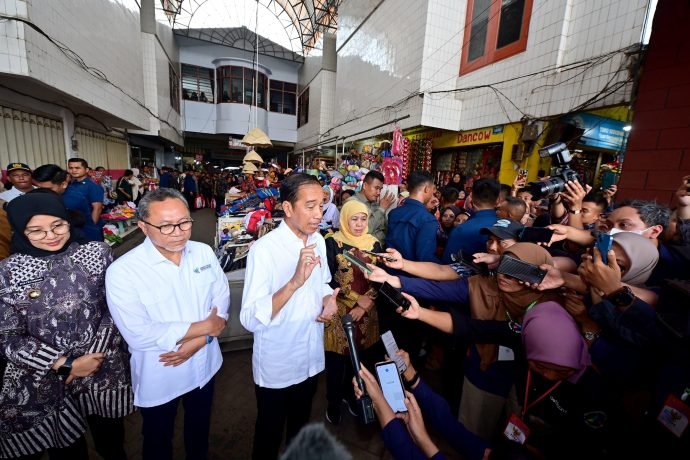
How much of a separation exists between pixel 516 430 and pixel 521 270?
2.31 ft

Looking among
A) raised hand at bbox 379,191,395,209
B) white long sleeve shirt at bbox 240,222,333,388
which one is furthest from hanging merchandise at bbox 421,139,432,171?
white long sleeve shirt at bbox 240,222,333,388

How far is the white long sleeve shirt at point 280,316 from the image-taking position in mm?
1410

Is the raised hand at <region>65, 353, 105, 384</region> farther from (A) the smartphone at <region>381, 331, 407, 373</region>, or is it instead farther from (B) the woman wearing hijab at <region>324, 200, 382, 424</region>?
(A) the smartphone at <region>381, 331, 407, 373</region>

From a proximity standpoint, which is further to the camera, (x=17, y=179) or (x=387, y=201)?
(x=387, y=201)

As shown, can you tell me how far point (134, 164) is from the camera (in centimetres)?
1380

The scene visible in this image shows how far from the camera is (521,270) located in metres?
1.45

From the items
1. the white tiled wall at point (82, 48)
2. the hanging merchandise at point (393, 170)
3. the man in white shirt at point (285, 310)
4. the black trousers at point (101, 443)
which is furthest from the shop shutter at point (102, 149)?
the man in white shirt at point (285, 310)

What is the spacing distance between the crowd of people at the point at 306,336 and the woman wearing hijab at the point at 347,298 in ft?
0.42

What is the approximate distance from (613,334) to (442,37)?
7809 mm

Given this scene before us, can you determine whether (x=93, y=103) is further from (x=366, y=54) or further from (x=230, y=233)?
(x=366, y=54)

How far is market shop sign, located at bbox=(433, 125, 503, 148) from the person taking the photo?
20.6 feet

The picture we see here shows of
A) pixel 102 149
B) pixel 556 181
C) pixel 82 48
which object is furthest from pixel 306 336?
pixel 102 149

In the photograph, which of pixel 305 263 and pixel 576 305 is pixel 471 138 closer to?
pixel 576 305

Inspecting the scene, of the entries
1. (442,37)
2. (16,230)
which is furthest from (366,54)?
(16,230)
